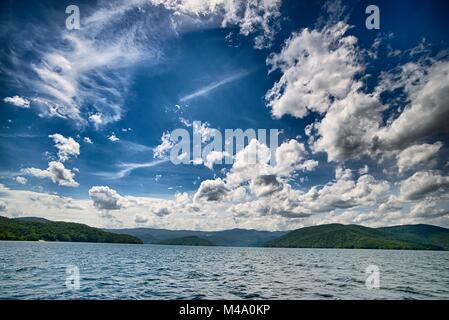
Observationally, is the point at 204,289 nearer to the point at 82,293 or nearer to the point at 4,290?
the point at 82,293

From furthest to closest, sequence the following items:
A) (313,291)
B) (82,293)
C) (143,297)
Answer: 1. (313,291)
2. (82,293)
3. (143,297)

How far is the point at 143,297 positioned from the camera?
23.7 metres
